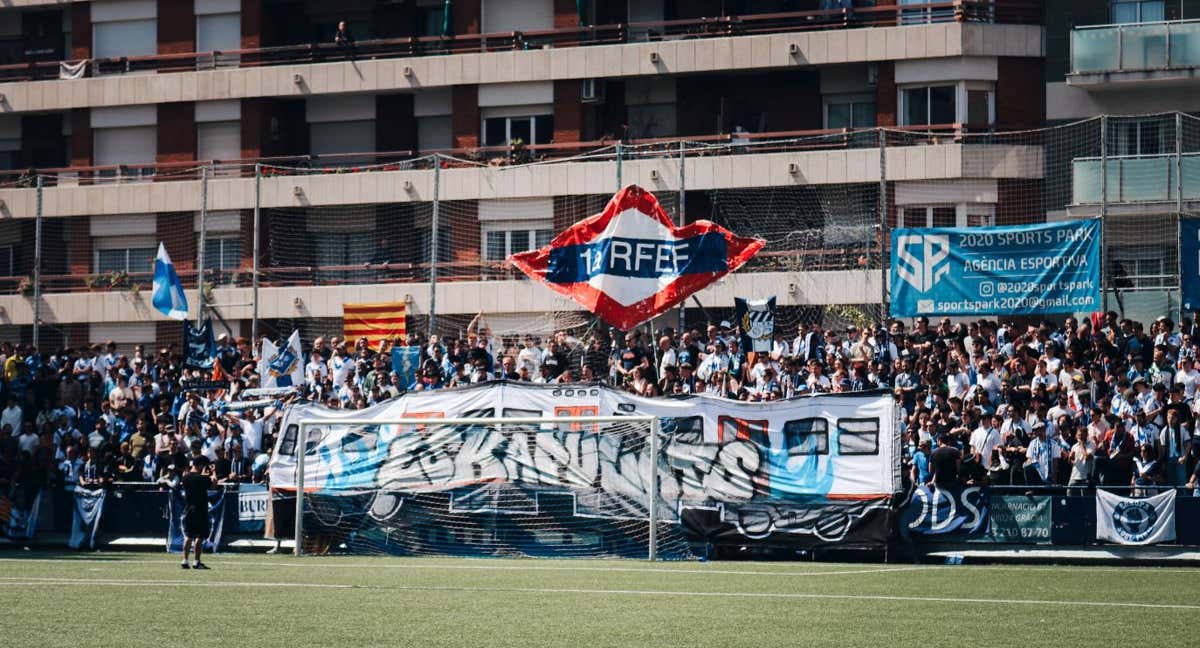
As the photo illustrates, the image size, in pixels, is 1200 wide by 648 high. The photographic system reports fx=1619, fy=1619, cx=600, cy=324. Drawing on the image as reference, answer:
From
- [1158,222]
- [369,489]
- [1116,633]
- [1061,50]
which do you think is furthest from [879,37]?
[1116,633]

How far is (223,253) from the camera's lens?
5119 cm

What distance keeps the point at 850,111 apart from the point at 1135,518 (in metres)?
23.6

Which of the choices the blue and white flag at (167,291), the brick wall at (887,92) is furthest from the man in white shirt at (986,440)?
the blue and white flag at (167,291)

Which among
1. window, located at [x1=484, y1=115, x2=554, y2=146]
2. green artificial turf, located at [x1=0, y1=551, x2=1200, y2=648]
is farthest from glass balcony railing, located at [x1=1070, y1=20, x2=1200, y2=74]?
green artificial turf, located at [x1=0, y1=551, x2=1200, y2=648]

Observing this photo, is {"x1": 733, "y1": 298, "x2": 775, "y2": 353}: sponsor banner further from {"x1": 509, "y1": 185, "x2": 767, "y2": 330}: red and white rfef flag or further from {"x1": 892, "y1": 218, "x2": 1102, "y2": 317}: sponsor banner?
{"x1": 892, "y1": 218, "x2": 1102, "y2": 317}: sponsor banner

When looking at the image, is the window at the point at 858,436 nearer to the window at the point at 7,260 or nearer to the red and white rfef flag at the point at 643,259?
the red and white rfef flag at the point at 643,259

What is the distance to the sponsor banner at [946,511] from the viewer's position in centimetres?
2569

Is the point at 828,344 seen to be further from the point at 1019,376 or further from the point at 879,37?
the point at 879,37

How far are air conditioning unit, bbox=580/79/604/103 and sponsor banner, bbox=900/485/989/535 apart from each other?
24757 millimetres

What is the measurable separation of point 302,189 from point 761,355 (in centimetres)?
2318

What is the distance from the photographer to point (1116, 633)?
47.5 ft

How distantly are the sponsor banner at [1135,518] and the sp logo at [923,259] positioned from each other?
7.11 m

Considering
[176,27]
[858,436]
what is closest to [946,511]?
[858,436]

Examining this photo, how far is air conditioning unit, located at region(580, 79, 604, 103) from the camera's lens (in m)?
Result: 48.2
